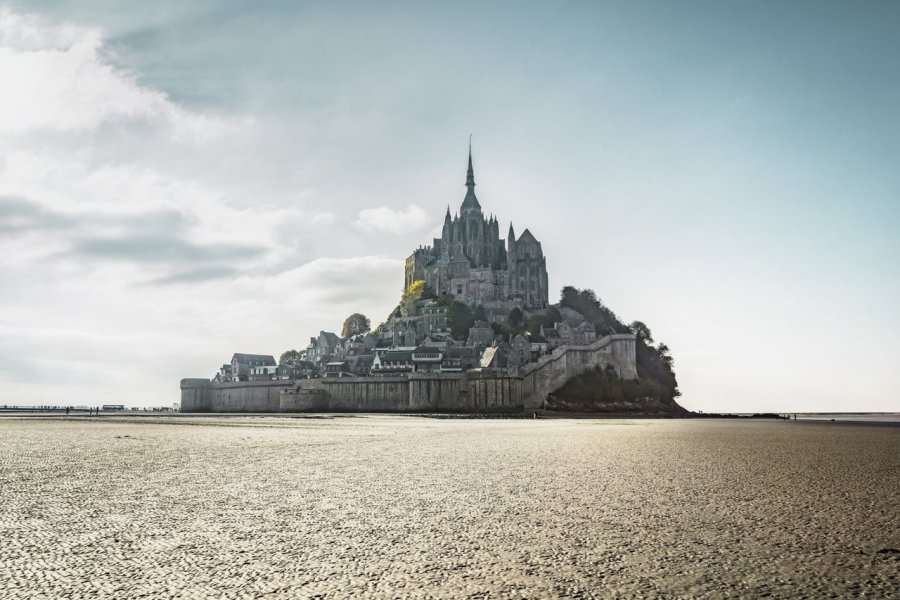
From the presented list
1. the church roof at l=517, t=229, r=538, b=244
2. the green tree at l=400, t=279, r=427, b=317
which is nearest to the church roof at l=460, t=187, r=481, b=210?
the church roof at l=517, t=229, r=538, b=244

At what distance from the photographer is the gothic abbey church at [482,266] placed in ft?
342

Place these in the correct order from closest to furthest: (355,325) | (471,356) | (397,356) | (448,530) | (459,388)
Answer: (448,530) → (459,388) → (471,356) → (397,356) → (355,325)

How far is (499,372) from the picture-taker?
65938 millimetres

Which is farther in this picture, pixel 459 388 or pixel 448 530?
pixel 459 388

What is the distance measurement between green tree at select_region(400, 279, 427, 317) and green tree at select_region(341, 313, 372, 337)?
12742 millimetres

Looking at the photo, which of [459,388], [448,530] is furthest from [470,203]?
[448,530]

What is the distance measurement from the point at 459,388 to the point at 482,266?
42136mm

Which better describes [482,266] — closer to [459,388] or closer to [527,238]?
[527,238]

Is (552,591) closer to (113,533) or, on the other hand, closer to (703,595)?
(703,595)

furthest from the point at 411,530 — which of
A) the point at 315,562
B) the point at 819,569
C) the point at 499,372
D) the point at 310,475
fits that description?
the point at 499,372

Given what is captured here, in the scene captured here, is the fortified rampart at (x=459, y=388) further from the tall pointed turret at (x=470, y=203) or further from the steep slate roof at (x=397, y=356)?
the tall pointed turret at (x=470, y=203)

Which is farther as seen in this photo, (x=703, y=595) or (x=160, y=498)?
(x=160, y=498)

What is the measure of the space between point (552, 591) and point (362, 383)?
229 feet

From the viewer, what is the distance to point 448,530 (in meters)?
6.32
